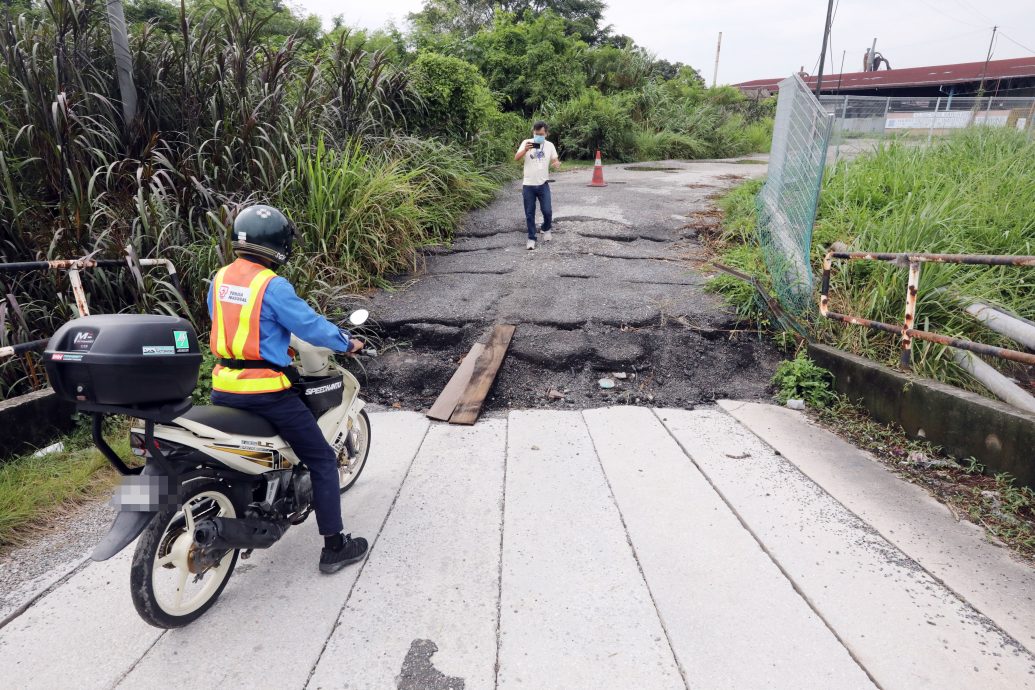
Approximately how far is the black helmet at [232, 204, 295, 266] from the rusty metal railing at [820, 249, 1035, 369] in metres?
4.03

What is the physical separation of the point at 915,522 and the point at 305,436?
3266 mm

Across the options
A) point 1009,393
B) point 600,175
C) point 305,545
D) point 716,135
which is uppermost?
point 716,135

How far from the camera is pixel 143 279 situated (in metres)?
5.00

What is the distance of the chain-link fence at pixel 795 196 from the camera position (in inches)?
218

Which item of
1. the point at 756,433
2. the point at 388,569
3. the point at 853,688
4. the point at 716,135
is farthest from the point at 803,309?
the point at 716,135

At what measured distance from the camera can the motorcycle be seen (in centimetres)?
220

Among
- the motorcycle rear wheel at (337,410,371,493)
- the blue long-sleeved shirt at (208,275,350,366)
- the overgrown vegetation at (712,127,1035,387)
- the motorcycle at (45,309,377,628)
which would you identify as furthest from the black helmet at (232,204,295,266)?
the overgrown vegetation at (712,127,1035,387)

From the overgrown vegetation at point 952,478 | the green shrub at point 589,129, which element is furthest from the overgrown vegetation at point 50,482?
the green shrub at point 589,129

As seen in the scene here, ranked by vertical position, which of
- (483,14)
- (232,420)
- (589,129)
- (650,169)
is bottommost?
(232,420)

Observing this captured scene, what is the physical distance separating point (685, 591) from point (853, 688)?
0.75 meters

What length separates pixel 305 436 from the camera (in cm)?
291

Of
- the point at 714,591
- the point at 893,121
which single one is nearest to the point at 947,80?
the point at 893,121

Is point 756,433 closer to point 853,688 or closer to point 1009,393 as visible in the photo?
point 1009,393

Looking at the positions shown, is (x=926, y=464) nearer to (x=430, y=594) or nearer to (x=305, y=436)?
(x=430, y=594)
